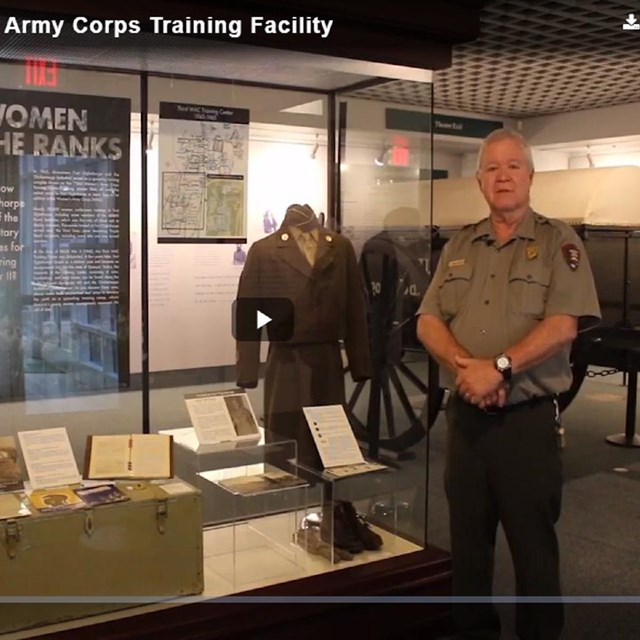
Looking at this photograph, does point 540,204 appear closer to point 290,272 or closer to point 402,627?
point 290,272

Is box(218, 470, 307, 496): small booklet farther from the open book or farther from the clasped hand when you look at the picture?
the clasped hand

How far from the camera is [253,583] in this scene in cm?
284

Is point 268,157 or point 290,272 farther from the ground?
point 268,157

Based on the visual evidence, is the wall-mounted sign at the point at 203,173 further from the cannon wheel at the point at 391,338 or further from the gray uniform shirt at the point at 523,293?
the gray uniform shirt at the point at 523,293


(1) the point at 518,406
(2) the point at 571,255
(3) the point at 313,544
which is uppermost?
(2) the point at 571,255

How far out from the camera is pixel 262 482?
10.0ft

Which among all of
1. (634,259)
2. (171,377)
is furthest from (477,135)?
(171,377)

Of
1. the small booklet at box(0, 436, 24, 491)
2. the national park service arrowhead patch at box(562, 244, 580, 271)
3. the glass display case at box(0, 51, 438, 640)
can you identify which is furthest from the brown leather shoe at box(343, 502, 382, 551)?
the national park service arrowhead patch at box(562, 244, 580, 271)

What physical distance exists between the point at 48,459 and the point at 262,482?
2.43 feet

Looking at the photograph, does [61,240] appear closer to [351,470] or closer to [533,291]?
[351,470]

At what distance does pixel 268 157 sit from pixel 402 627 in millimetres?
1678

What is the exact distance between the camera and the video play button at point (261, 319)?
313 centimetres

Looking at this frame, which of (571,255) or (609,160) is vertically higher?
(609,160)

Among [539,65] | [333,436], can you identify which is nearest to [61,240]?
[333,436]
